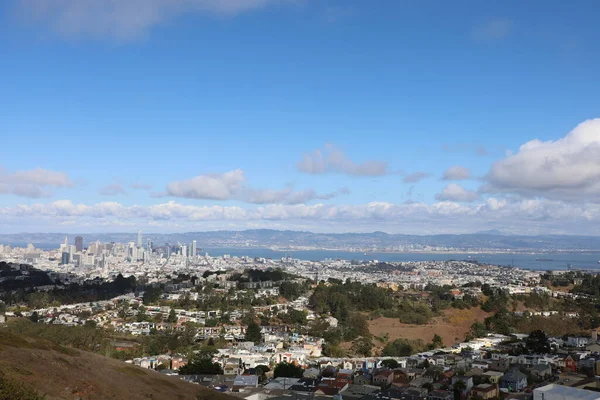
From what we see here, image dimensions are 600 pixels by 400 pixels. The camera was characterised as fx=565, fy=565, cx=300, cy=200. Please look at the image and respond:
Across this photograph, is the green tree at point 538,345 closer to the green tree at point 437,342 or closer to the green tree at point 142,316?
the green tree at point 437,342

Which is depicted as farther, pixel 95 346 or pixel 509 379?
pixel 95 346

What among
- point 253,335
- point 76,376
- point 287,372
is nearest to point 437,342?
point 253,335

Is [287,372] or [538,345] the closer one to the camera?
[287,372]

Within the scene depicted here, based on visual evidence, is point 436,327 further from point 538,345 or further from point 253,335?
point 253,335

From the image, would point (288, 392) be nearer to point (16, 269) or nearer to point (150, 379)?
point (150, 379)

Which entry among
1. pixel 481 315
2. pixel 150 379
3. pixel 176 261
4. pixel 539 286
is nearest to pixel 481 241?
pixel 176 261

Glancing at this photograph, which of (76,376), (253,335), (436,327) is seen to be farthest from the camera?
(436,327)

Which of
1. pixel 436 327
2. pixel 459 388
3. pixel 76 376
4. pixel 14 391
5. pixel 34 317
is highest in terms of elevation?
pixel 14 391
